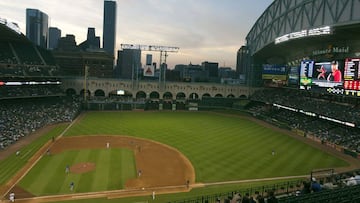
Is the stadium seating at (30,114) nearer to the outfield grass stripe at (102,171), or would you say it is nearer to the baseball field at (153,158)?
the baseball field at (153,158)

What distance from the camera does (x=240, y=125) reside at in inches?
2564

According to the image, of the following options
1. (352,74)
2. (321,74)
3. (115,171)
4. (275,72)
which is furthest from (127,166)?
(275,72)

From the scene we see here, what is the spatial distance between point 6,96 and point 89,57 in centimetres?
10840

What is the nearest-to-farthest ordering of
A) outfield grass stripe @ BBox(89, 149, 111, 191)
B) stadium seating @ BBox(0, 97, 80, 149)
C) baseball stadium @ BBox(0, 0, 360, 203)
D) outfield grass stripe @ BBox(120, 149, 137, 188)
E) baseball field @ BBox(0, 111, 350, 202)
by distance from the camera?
baseball stadium @ BBox(0, 0, 360, 203) → outfield grass stripe @ BBox(89, 149, 111, 191) → baseball field @ BBox(0, 111, 350, 202) → outfield grass stripe @ BBox(120, 149, 137, 188) → stadium seating @ BBox(0, 97, 80, 149)

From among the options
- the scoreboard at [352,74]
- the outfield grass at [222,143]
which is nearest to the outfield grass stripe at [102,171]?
the outfield grass at [222,143]

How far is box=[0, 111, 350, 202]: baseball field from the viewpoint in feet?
95.8

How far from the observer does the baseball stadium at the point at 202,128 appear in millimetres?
→ 27836

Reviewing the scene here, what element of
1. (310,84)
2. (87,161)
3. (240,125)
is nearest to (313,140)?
(310,84)

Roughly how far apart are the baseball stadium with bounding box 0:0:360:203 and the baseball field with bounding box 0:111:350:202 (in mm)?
193

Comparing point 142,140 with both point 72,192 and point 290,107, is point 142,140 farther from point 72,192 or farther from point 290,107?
point 290,107

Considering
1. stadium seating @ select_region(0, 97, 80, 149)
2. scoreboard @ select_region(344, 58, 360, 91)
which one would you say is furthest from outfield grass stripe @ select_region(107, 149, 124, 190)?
scoreboard @ select_region(344, 58, 360, 91)

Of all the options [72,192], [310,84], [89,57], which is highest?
[89,57]

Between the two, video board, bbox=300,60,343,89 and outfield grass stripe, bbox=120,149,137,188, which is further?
video board, bbox=300,60,343,89

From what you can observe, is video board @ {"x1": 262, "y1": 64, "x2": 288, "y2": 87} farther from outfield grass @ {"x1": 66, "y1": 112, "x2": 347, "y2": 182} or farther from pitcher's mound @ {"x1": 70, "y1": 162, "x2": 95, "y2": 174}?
pitcher's mound @ {"x1": 70, "y1": 162, "x2": 95, "y2": 174}
